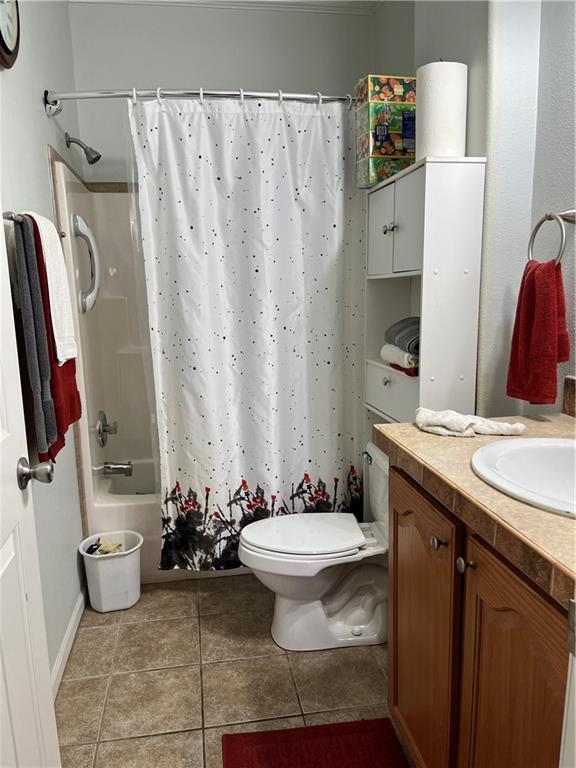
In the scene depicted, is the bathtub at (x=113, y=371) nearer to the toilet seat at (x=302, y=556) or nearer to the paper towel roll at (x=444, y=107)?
the toilet seat at (x=302, y=556)

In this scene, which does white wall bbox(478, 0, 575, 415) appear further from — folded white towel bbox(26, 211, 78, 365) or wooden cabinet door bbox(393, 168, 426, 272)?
folded white towel bbox(26, 211, 78, 365)

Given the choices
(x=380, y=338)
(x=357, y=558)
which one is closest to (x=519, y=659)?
(x=357, y=558)

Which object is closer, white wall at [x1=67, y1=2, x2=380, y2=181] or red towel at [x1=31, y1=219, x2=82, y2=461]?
red towel at [x1=31, y1=219, x2=82, y2=461]

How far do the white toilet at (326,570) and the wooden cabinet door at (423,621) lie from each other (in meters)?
0.45

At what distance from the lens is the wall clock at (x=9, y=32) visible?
1.50 m

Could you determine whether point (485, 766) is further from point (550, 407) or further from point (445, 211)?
point (445, 211)

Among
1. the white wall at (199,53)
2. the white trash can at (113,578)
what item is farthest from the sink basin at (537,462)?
the white wall at (199,53)

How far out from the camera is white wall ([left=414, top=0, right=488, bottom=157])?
163 centimetres

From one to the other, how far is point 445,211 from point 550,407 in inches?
25.4

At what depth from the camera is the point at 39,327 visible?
1.46m

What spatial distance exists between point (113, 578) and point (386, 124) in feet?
6.67

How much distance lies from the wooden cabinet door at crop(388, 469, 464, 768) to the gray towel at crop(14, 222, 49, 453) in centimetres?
92

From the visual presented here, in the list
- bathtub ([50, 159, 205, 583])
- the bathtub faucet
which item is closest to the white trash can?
bathtub ([50, 159, 205, 583])

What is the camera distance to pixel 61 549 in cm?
204
